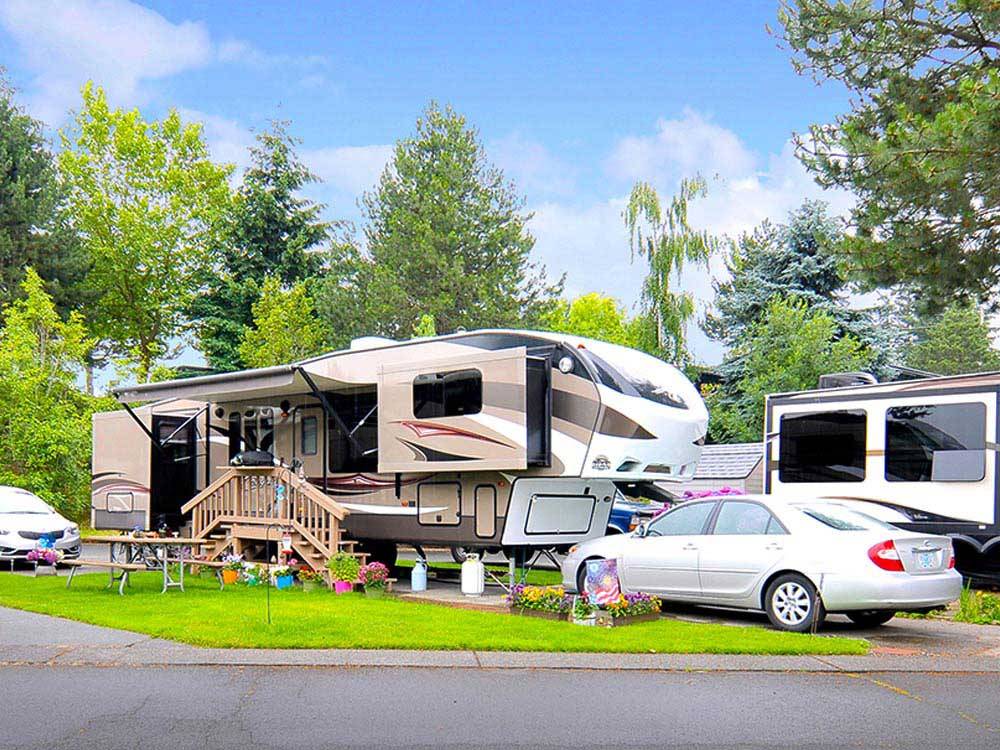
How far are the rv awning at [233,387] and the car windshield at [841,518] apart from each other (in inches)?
286

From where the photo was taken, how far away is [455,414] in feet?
47.1

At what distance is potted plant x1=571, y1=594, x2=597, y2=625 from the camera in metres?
11.5

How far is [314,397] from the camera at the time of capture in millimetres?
17047

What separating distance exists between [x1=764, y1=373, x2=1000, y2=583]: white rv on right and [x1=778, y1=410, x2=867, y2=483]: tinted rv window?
2cm

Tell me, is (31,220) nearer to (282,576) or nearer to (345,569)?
(282,576)

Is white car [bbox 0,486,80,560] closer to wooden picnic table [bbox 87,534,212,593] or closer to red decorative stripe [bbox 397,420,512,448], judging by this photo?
wooden picnic table [bbox 87,534,212,593]

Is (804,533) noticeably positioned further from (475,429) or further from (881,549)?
(475,429)

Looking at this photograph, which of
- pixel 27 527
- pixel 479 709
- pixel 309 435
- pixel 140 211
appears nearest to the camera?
pixel 479 709

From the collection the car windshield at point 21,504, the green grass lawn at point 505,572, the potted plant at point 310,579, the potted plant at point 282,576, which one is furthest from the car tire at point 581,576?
the car windshield at point 21,504

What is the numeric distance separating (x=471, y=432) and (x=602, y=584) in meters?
3.21

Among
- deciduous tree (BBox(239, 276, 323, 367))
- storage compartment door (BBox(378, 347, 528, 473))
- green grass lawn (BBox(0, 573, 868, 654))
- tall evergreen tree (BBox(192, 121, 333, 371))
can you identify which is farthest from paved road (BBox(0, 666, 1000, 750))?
tall evergreen tree (BBox(192, 121, 333, 371))

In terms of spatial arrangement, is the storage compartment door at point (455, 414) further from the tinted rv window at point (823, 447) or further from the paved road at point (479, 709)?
the tinted rv window at point (823, 447)

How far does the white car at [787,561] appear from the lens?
35.8ft

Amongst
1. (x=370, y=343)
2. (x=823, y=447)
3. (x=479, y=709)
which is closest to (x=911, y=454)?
(x=823, y=447)
